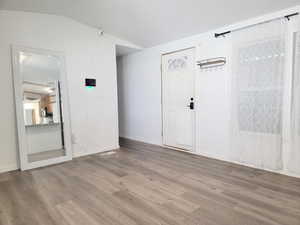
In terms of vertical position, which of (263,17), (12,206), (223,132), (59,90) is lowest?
(12,206)

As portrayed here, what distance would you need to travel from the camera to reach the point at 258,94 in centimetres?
282

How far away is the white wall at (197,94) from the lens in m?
3.29

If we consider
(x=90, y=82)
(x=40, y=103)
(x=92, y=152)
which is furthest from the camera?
(x=92, y=152)

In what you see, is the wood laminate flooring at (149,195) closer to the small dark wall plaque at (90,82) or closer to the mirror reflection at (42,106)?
the mirror reflection at (42,106)

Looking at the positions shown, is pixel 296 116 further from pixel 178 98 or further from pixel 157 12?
pixel 157 12

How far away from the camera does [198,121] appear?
3727 mm

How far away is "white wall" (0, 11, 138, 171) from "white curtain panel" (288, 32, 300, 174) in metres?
3.29

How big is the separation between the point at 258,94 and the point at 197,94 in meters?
1.12

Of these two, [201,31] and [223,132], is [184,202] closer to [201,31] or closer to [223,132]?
[223,132]

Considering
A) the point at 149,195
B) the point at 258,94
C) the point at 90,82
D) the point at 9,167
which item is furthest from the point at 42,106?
the point at 258,94

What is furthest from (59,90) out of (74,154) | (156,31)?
(156,31)

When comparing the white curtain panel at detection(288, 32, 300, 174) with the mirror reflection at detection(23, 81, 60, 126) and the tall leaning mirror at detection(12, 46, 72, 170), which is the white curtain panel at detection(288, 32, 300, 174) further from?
the mirror reflection at detection(23, 81, 60, 126)

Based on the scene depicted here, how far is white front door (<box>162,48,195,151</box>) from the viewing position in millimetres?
3838

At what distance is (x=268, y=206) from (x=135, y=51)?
14.0 feet
